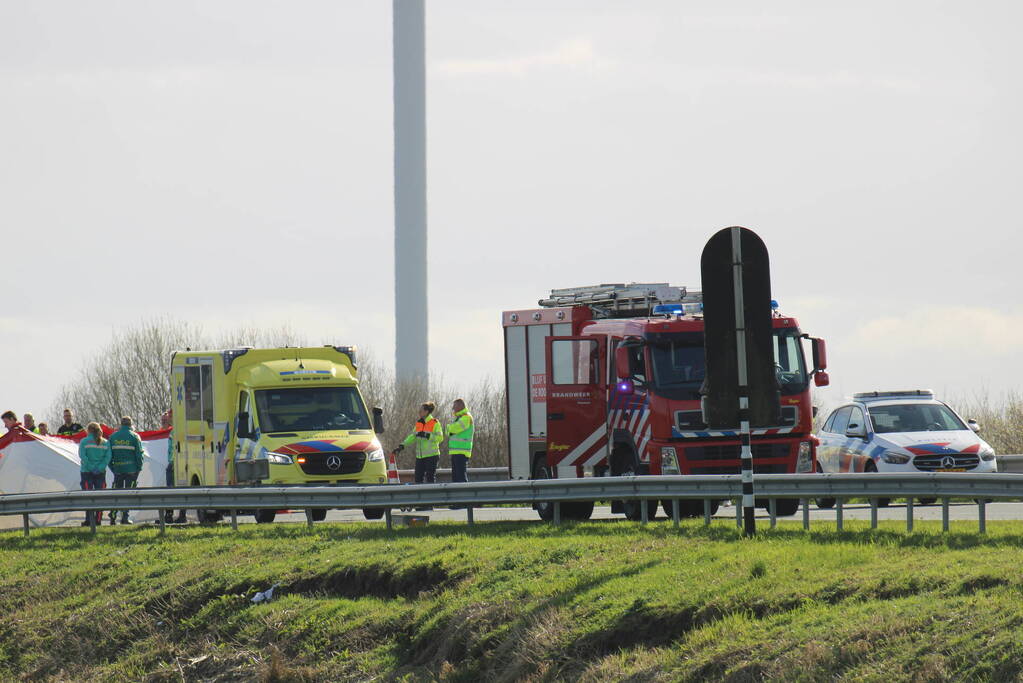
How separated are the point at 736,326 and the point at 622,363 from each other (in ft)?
18.5

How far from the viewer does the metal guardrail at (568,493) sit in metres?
16.5

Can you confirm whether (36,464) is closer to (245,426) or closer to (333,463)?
(245,426)

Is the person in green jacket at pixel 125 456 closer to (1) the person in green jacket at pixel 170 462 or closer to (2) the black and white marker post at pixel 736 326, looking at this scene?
(1) the person in green jacket at pixel 170 462

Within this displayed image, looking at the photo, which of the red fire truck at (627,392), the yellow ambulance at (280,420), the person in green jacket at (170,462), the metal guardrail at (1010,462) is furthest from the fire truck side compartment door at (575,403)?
the metal guardrail at (1010,462)

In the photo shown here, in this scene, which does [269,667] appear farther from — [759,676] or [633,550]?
[759,676]

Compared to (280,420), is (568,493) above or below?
below

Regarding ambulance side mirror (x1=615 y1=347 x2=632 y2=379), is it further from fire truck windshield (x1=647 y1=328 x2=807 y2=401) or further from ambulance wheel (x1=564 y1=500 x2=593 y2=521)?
ambulance wheel (x1=564 y1=500 x2=593 y2=521)

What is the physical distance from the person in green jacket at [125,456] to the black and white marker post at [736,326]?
41.7ft

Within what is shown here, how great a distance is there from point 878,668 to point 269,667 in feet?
21.5

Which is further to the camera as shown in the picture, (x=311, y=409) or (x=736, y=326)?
(x=311, y=409)

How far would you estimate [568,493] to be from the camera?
62.7 feet

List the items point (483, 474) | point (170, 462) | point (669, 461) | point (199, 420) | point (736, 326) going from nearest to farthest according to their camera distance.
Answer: point (736, 326) → point (669, 461) → point (199, 420) → point (170, 462) → point (483, 474)

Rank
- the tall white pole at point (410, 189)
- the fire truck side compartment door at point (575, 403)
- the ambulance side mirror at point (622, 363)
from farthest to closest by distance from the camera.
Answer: the tall white pole at point (410, 189) → the fire truck side compartment door at point (575, 403) → the ambulance side mirror at point (622, 363)

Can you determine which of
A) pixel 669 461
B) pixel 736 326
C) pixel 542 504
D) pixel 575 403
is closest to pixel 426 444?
pixel 542 504
